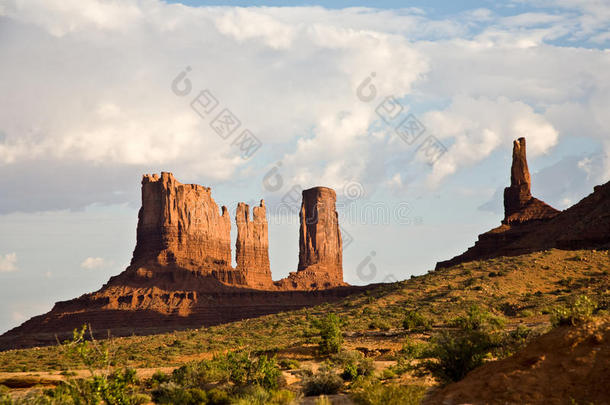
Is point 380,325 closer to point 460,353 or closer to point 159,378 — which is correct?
point 159,378

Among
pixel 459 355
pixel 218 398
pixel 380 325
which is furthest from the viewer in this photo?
pixel 380 325

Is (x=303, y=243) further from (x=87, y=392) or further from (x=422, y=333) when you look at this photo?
(x=87, y=392)

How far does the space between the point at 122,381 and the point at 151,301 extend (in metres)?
87.9

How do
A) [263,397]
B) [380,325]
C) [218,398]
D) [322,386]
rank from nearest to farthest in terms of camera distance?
[263,397] → [218,398] → [322,386] → [380,325]

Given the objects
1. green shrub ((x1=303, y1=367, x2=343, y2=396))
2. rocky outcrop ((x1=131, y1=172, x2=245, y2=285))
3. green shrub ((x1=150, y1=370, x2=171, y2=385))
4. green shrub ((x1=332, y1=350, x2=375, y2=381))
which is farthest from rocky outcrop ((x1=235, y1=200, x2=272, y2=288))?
green shrub ((x1=303, y1=367, x2=343, y2=396))

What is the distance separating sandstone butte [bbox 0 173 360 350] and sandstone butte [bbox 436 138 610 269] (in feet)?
143

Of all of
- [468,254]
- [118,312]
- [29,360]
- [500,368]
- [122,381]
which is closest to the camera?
[500,368]

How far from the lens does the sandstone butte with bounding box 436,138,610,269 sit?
211 feet

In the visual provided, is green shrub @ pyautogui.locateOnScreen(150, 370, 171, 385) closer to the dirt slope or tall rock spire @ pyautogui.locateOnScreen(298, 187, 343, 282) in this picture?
the dirt slope

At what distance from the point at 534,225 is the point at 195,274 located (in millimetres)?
62868

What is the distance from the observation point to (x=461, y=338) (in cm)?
1822

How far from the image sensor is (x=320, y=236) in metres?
A: 159

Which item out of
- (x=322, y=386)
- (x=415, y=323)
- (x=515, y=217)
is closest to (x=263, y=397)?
(x=322, y=386)

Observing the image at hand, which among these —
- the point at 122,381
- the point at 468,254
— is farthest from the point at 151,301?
the point at 122,381
